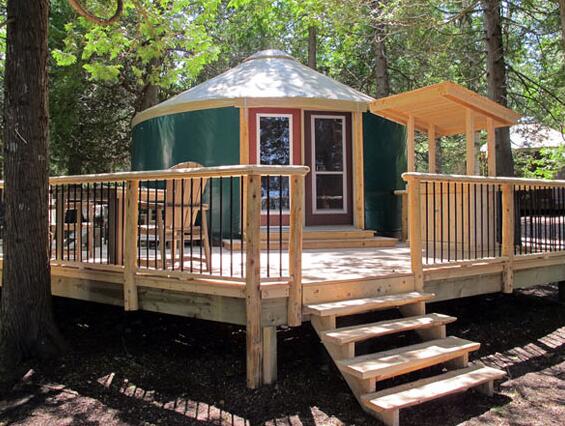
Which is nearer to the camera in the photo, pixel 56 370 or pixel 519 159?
pixel 56 370

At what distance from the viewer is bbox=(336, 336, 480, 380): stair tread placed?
3.18m

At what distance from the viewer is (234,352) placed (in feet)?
14.7

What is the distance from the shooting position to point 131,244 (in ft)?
13.0

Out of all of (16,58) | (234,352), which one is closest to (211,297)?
(234,352)

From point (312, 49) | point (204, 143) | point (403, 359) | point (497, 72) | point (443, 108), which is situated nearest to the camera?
point (403, 359)

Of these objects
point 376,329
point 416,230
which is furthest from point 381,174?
point 376,329

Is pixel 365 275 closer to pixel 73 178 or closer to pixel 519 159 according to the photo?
pixel 73 178

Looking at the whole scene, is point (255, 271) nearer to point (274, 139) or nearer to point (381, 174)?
point (274, 139)

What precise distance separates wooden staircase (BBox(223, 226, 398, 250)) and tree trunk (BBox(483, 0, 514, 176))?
282 centimetres

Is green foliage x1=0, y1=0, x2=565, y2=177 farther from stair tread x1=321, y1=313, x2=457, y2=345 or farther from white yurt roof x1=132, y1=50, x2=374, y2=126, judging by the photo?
stair tread x1=321, y1=313, x2=457, y2=345

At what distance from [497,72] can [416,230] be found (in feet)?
17.7

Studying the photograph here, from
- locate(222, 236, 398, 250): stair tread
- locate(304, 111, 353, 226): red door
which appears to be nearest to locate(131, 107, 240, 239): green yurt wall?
locate(222, 236, 398, 250): stair tread

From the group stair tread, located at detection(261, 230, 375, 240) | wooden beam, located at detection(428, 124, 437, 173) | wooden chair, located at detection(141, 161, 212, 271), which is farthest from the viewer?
stair tread, located at detection(261, 230, 375, 240)

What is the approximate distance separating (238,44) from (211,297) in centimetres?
1530
